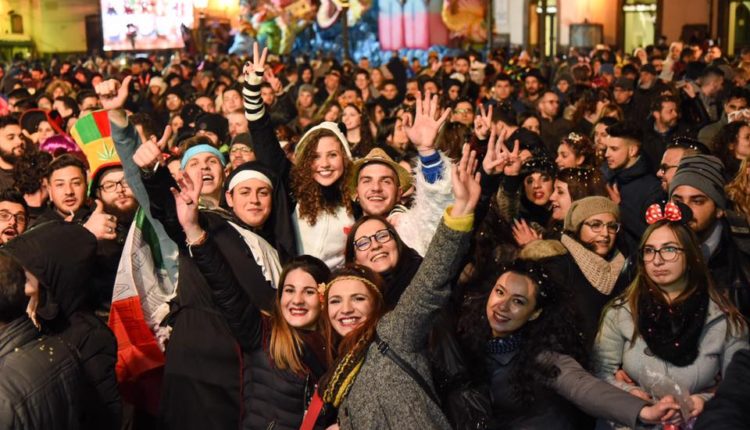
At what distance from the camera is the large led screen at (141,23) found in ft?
119

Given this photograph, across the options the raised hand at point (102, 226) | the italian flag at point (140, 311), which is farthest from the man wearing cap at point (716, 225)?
the raised hand at point (102, 226)

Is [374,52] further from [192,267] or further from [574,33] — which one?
[192,267]

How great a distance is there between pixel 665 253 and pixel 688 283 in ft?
0.51

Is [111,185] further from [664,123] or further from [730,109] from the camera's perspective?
[730,109]

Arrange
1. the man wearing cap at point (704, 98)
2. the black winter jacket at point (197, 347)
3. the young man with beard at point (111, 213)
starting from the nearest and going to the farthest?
the black winter jacket at point (197, 347)
the young man with beard at point (111, 213)
the man wearing cap at point (704, 98)

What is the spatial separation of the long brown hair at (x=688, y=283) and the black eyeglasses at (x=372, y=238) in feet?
3.51

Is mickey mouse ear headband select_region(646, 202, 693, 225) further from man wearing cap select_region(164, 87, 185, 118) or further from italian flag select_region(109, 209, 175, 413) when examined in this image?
man wearing cap select_region(164, 87, 185, 118)

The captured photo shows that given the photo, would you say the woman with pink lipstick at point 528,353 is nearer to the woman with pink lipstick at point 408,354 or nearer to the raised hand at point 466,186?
the woman with pink lipstick at point 408,354

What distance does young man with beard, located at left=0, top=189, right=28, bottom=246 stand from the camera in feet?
19.6

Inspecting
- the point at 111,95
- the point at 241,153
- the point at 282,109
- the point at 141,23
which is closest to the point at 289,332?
the point at 111,95

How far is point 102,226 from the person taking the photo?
18.8 feet

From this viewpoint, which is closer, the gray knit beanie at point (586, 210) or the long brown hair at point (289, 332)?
the long brown hair at point (289, 332)

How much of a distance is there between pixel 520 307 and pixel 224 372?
1.42m

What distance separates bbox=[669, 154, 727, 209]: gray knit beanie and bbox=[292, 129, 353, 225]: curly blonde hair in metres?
1.83
